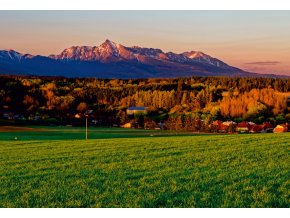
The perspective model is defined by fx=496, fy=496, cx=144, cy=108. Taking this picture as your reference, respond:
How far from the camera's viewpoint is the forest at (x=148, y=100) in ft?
302

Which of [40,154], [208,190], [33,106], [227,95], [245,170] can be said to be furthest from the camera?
[227,95]

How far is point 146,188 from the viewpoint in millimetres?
12719

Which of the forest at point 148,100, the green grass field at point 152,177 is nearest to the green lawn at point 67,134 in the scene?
the green grass field at point 152,177

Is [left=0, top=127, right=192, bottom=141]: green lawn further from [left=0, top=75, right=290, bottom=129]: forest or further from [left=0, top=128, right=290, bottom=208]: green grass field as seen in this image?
[left=0, top=75, right=290, bottom=129]: forest

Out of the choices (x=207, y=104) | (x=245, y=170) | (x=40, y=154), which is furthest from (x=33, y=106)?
(x=245, y=170)

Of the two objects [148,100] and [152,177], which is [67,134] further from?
[148,100]

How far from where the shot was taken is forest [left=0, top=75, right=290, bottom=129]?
9200 cm

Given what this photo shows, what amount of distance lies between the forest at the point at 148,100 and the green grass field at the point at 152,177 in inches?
2120

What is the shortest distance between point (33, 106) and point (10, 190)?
9674 cm

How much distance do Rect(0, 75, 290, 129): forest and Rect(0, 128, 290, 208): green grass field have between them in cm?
5384

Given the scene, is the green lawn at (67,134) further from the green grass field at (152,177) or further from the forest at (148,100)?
the forest at (148,100)

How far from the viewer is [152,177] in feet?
47.4

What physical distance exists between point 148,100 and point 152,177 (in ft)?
374

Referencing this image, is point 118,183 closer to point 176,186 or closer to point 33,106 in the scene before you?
point 176,186
